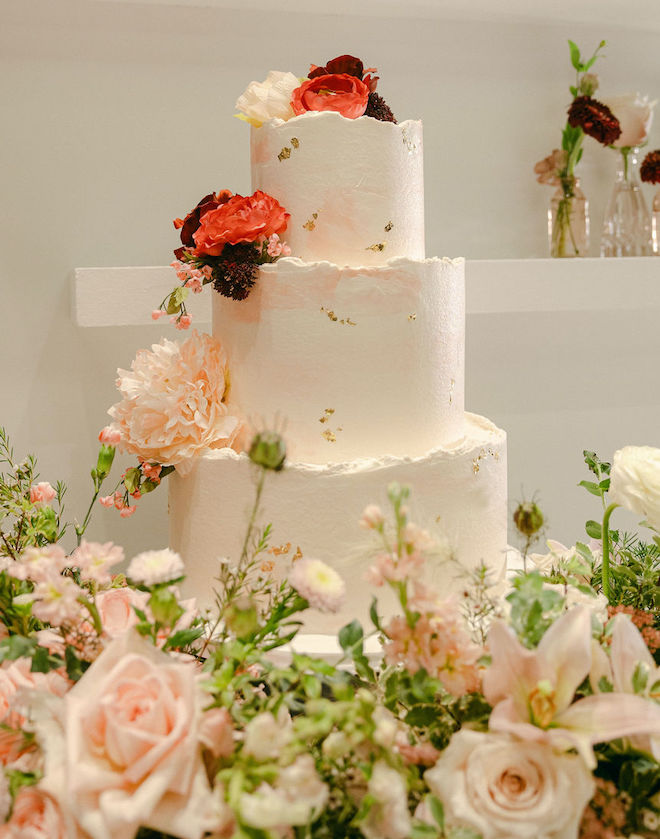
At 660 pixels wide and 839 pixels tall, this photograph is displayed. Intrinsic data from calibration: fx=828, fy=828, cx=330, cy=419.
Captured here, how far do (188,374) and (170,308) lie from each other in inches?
3.5

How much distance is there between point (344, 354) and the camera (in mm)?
1050

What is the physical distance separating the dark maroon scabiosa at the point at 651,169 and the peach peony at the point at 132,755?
6.00ft

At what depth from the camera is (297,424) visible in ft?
3.53

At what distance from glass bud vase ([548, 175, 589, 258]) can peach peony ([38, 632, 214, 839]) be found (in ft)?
5.48

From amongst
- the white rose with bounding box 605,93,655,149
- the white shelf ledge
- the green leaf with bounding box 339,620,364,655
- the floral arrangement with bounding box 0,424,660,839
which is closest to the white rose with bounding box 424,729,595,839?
the floral arrangement with bounding box 0,424,660,839

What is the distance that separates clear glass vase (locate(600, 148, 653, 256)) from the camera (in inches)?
78.8

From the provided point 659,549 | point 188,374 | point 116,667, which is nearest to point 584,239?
point 659,549

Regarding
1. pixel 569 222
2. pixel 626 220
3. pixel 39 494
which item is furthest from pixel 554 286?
pixel 39 494

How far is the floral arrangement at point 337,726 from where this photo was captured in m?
0.51

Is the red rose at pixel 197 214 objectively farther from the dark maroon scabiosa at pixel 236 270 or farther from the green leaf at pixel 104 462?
the green leaf at pixel 104 462

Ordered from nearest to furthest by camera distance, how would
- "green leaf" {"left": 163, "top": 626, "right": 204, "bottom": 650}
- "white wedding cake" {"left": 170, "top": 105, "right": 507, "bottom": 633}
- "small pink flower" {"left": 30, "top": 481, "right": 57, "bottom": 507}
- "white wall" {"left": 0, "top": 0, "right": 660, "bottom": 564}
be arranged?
"green leaf" {"left": 163, "top": 626, "right": 204, "bottom": 650}, "small pink flower" {"left": 30, "top": 481, "right": 57, "bottom": 507}, "white wedding cake" {"left": 170, "top": 105, "right": 507, "bottom": 633}, "white wall" {"left": 0, "top": 0, "right": 660, "bottom": 564}

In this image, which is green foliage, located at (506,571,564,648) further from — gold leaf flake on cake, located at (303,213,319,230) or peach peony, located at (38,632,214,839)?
gold leaf flake on cake, located at (303,213,319,230)

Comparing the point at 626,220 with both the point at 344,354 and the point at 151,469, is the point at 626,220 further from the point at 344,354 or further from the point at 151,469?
the point at 151,469

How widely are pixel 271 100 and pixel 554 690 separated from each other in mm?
859
